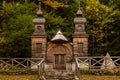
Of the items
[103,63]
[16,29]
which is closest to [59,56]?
[103,63]

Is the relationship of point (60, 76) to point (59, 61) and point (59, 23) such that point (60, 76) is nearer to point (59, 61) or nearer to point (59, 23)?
point (59, 61)

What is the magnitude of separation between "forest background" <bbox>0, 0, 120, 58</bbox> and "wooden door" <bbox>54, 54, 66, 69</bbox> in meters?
4.79

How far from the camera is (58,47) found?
1199 inches

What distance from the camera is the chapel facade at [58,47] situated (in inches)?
1191

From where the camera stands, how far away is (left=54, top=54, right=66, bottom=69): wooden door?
99.1ft

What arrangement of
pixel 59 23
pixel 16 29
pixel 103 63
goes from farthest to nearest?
pixel 59 23, pixel 16 29, pixel 103 63

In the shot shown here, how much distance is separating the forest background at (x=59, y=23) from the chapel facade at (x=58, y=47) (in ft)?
6.40

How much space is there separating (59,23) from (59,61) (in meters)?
6.46

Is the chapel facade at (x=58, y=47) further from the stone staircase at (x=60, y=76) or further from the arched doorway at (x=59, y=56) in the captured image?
the stone staircase at (x=60, y=76)

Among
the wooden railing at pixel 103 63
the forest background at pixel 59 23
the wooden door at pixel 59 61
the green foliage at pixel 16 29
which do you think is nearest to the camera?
the wooden railing at pixel 103 63

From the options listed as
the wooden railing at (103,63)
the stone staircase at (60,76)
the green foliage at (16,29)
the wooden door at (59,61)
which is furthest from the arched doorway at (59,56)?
the green foliage at (16,29)

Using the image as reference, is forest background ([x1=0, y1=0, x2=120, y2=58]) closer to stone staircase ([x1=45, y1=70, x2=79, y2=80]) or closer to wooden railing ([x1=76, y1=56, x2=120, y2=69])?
wooden railing ([x1=76, y1=56, x2=120, y2=69])

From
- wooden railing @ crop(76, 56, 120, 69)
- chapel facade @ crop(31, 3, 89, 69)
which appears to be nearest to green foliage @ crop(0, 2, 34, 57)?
chapel facade @ crop(31, 3, 89, 69)

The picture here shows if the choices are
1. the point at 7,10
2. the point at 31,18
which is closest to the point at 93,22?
the point at 31,18
